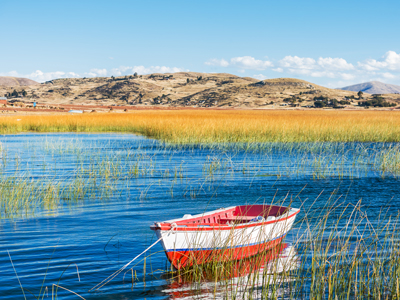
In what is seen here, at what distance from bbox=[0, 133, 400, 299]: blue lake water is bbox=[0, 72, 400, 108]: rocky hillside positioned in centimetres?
7998

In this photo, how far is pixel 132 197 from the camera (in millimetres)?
13156

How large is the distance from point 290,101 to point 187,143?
267ft

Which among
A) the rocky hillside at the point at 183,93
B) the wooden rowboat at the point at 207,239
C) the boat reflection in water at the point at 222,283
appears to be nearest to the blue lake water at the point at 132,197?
the boat reflection in water at the point at 222,283

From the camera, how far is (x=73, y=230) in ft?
31.8

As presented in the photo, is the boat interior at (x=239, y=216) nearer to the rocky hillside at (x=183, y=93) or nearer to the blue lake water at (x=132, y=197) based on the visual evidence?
the blue lake water at (x=132, y=197)

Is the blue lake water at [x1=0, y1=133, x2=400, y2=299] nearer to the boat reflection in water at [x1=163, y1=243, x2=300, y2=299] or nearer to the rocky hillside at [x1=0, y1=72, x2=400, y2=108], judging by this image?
the boat reflection in water at [x1=163, y1=243, x2=300, y2=299]

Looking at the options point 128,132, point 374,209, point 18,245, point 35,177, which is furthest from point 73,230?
point 128,132

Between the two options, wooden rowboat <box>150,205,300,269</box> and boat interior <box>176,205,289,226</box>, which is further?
boat interior <box>176,205,289,226</box>

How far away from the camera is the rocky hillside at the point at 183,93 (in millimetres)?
110438

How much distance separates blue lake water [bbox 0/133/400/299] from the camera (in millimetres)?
7090

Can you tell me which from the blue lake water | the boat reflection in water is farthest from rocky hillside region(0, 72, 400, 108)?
the boat reflection in water

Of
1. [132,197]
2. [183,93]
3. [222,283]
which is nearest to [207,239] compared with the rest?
[222,283]

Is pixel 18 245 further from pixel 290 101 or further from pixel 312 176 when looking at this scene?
pixel 290 101

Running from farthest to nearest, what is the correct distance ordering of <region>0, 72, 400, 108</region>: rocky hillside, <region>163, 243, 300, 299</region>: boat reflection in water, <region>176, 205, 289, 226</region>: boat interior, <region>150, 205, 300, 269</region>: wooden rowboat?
<region>0, 72, 400, 108</region>: rocky hillside → <region>176, 205, 289, 226</region>: boat interior → <region>150, 205, 300, 269</region>: wooden rowboat → <region>163, 243, 300, 299</region>: boat reflection in water
